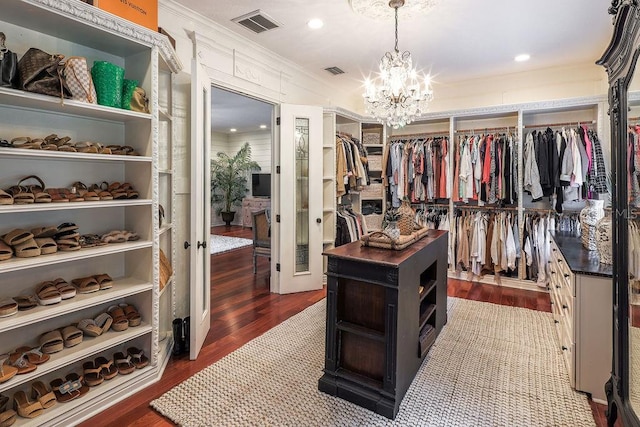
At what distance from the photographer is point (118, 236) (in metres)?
2.11

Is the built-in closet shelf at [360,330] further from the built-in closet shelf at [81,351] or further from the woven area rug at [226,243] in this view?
the woven area rug at [226,243]

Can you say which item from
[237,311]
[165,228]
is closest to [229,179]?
[237,311]

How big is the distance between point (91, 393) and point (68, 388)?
126 millimetres

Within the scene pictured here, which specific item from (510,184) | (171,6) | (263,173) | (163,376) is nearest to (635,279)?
(163,376)

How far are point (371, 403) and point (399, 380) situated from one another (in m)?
0.22

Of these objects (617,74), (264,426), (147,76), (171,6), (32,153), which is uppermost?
(171,6)

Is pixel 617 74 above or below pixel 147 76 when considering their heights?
below

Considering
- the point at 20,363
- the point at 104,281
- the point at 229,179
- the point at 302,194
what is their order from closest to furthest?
1. the point at 20,363
2. the point at 104,281
3. the point at 302,194
4. the point at 229,179

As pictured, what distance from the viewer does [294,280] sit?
4.11m

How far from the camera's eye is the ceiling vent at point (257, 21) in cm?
293

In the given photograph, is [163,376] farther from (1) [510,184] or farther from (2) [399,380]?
(1) [510,184]

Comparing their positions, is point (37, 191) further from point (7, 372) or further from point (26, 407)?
point (26, 407)

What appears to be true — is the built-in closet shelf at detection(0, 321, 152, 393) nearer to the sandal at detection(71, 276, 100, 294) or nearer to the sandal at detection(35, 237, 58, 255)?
the sandal at detection(71, 276, 100, 294)

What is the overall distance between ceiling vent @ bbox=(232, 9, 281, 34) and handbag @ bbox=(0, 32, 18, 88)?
188 centimetres
